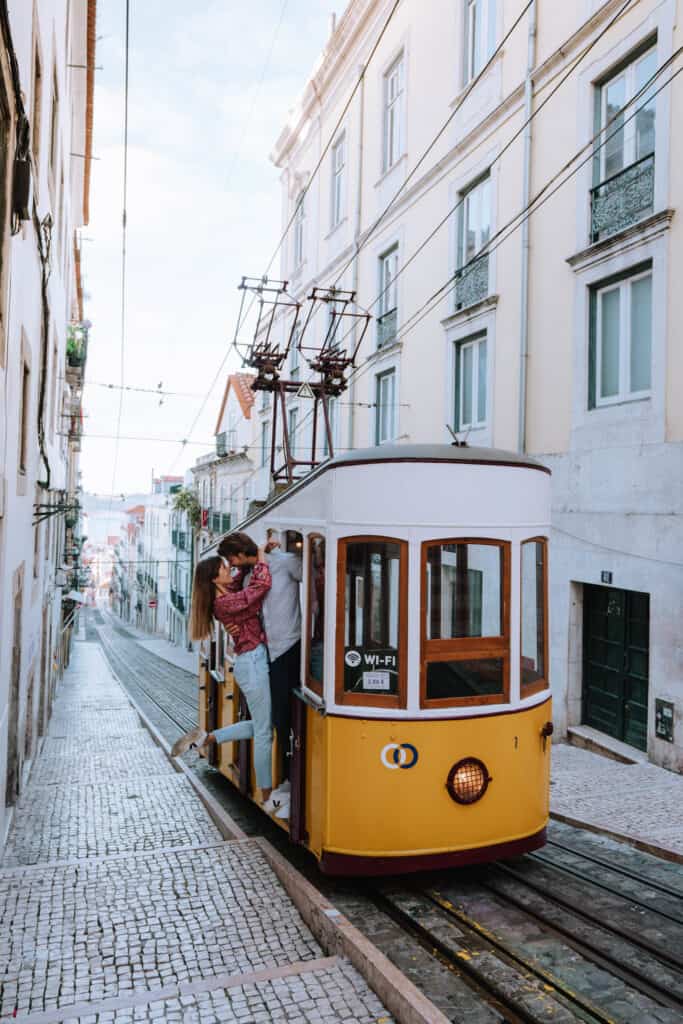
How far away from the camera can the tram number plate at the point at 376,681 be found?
193 inches

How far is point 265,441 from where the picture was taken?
93.6ft

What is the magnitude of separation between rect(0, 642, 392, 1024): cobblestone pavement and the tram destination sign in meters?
1.42

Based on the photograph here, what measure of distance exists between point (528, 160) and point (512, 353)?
2.97 m

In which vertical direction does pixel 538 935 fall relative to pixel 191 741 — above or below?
below

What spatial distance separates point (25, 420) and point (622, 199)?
7.97 meters

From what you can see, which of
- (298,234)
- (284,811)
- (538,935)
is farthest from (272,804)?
(298,234)

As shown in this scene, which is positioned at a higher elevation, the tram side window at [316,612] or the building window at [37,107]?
the building window at [37,107]

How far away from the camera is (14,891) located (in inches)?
200

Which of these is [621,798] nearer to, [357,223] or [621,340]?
[621,340]

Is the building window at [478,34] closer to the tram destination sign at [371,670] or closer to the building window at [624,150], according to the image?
the building window at [624,150]

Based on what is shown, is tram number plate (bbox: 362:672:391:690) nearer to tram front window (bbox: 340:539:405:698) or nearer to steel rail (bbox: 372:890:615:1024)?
tram front window (bbox: 340:539:405:698)

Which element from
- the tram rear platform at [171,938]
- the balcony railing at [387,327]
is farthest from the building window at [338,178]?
the tram rear platform at [171,938]

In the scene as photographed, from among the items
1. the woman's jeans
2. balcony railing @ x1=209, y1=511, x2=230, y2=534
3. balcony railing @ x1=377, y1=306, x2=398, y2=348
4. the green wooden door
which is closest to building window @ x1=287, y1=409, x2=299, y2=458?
balcony railing @ x1=377, y1=306, x2=398, y2=348

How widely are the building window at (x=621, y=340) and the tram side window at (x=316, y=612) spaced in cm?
639
